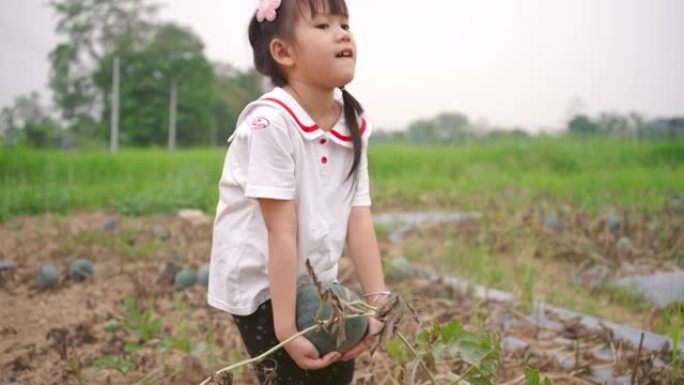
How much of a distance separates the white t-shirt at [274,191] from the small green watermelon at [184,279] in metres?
1.93

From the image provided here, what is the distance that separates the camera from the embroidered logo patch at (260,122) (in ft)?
5.57

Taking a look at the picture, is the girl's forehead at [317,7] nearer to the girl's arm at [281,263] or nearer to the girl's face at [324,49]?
the girl's face at [324,49]

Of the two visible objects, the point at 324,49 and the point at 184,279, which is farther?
the point at 184,279

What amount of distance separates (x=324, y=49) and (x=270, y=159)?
0.97ft

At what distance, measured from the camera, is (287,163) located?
1.70 metres

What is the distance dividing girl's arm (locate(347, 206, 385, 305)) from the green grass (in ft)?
14.2

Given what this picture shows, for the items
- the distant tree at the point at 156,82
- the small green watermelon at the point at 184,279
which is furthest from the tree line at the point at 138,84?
the small green watermelon at the point at 184,279

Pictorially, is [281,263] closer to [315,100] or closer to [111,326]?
[315,100]

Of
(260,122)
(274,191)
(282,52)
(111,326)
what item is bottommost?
(111,326)

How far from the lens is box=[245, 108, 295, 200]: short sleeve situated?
1.66 metres

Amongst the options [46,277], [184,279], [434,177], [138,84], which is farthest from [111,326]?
[138,84]

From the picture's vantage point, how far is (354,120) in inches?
74.1

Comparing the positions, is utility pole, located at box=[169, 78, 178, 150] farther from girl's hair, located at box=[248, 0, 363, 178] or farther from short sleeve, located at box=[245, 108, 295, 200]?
short sleeve, located at box=[245, 108, 295, 200]

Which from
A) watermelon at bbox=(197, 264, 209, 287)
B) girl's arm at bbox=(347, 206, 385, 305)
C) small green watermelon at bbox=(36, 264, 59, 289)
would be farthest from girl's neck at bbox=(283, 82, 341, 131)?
small green watermelon at bbox=(36, 264, 59, 289)
